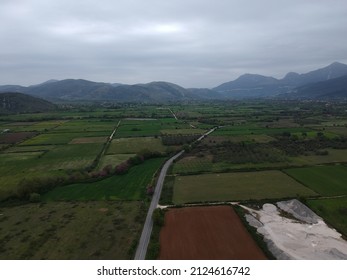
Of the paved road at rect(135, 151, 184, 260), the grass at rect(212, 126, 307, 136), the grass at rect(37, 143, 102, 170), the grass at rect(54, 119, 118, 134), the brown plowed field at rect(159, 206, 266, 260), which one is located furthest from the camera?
the grass at rect(54, 119, 118, 134)

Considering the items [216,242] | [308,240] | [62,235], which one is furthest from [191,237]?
[62,235]

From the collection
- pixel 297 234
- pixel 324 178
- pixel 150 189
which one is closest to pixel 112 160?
pixel 150 189

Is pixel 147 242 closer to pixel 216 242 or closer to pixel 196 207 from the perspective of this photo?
pixel 216 242

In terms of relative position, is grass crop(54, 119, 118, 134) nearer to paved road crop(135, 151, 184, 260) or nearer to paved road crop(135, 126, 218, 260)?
paved road crop(135, 126, 218, 260)

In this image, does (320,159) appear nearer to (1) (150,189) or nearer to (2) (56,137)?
(1) (150,189)

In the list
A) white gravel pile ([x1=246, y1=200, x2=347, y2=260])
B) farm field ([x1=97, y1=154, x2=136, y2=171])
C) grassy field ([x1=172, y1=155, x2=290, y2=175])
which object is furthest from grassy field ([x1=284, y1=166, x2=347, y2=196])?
farm field ([x1=97, y1=154, x2=136, y2=171])

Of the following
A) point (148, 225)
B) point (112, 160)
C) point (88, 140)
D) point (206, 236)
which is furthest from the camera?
point (88, 140)

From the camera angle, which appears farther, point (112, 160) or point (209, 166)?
point (112, 160)
